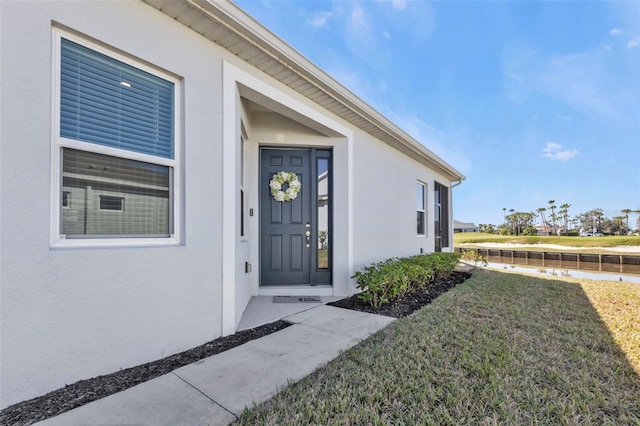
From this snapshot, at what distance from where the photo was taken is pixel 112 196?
2.22m

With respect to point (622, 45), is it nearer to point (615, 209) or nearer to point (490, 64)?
point (490, 64)

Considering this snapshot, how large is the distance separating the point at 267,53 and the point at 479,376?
3.64m

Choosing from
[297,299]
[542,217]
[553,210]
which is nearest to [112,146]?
[297,299]

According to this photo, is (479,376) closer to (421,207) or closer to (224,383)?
(224,383)

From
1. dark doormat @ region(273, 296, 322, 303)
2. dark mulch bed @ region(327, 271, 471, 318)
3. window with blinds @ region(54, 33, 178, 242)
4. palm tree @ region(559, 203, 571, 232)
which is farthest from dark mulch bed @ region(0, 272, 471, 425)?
palm tree @ region(559, 203, 571, 232)

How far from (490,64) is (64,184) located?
17.9 metres

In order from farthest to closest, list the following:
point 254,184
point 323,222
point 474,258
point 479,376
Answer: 1. point 474,258
2. point 323,222
3. point 254,184
4. point 479,376

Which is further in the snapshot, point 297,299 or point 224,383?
point 297,299

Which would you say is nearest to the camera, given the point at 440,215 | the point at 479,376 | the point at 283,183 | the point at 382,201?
the point at 479,376

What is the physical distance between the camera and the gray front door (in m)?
4.60

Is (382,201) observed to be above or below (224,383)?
above

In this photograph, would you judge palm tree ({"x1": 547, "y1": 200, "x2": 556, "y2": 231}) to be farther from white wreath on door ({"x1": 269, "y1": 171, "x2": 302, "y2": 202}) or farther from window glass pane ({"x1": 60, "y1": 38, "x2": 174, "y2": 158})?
window glass pane ({"x1": 60, "y1": 38, "x2": 174, "y2": 158})

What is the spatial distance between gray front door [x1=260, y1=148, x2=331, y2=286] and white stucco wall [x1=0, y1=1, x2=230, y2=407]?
5.90 ft

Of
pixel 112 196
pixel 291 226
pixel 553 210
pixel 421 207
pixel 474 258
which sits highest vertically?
pixel 553 210
